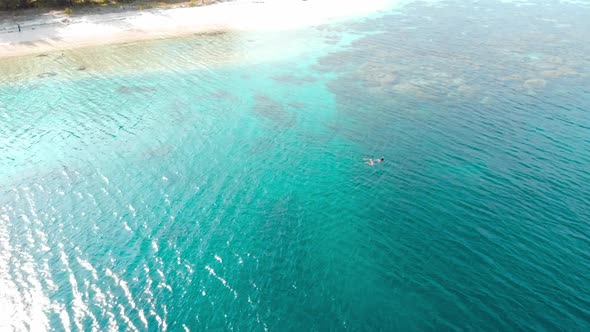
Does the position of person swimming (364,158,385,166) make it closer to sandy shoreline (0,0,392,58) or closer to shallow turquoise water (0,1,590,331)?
shallow turquoise water (0,1,590,331)

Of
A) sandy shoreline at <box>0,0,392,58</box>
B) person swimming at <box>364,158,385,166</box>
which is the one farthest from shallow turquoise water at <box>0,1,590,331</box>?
sandy shoreline at <box>0,0,392,58</box>

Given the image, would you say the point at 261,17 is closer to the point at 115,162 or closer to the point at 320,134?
the point at 320,134

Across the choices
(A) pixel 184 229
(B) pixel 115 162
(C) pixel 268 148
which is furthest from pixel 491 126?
(B) pixel 115 162

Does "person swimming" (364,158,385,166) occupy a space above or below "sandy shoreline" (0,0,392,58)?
below

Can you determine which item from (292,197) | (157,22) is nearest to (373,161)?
(292,197)

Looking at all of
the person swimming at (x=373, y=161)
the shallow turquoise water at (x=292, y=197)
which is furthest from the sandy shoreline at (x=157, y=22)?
the person swimming at (x=373, y=161)
